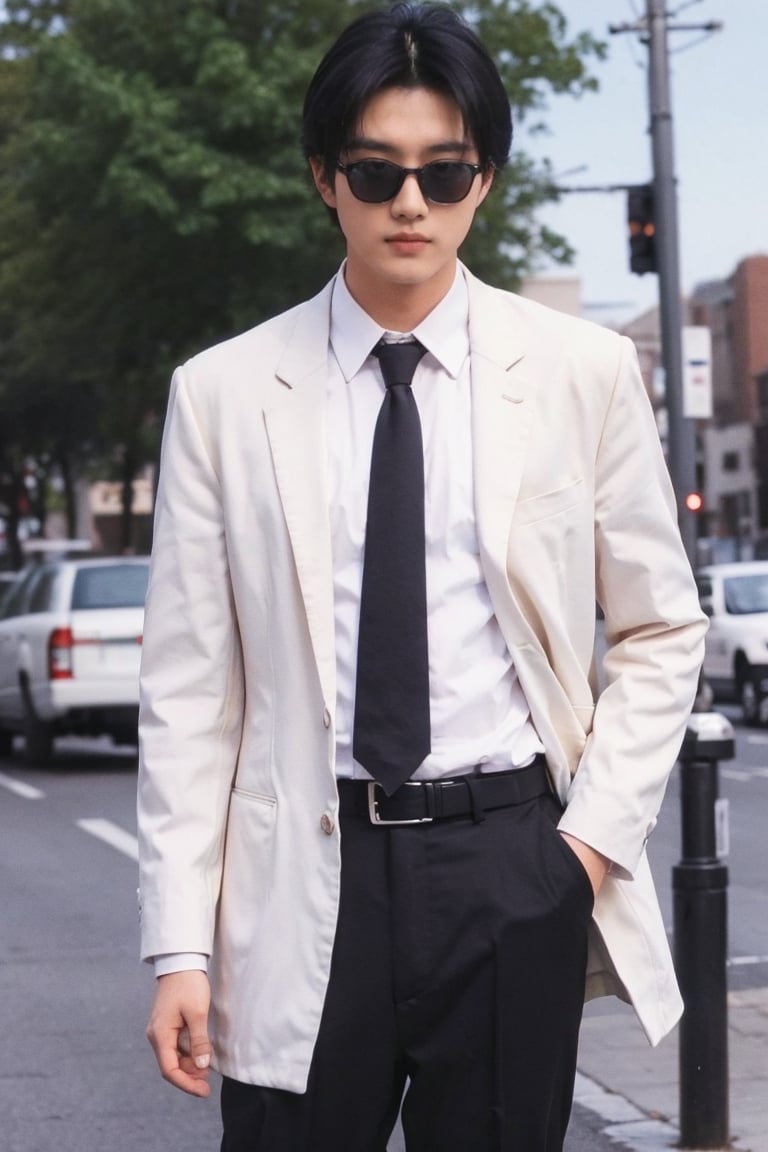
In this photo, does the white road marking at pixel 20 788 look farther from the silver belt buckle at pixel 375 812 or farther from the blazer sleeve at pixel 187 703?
the silver belt buckle at pixel 375 812

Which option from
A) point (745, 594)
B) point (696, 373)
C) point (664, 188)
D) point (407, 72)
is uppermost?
point (664, 188)

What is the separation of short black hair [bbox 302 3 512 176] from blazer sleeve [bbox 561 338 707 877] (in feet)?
1.09

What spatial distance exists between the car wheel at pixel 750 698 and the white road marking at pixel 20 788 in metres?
7.64

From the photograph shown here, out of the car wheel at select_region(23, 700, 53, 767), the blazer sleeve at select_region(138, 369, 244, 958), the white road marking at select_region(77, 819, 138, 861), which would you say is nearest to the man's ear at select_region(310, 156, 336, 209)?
the blazer sleeve at select_region(138, 369, 244, 958)

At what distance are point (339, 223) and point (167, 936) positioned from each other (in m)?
0.90

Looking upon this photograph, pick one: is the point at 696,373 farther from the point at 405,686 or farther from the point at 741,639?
the point at 405,686

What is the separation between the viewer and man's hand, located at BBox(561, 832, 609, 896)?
7.88 feet

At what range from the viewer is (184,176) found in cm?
2625

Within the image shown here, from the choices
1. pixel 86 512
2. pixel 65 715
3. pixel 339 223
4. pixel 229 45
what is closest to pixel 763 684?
pixel 65 715

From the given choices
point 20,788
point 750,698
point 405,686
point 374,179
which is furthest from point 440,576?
point 750,698

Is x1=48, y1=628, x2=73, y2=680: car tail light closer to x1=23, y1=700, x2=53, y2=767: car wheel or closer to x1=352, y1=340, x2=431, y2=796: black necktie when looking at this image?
x1=23, y1=700, x2=53, y2=767: car wheel

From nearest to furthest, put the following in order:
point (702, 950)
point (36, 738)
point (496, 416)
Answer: point (496, 416)
point (702, 950)
point (36, 738)

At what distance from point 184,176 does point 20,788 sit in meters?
13.5

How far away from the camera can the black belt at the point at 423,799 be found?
237 cm
